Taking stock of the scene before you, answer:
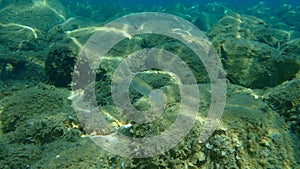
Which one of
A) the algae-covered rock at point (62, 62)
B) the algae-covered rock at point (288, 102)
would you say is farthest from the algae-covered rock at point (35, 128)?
the algae-covered rock at point (288, 102)

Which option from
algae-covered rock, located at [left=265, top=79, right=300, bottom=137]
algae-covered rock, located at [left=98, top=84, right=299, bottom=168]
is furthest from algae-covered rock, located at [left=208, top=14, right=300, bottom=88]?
algae-covered rock, located at [left=98, top=84, right=299, bottom=168]

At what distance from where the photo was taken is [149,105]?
2.45 meters

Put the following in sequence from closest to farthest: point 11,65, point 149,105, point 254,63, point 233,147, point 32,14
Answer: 1. point 233,147
2. point 149,105
3. point 254,63
4. point 11,65
5. point 32,14

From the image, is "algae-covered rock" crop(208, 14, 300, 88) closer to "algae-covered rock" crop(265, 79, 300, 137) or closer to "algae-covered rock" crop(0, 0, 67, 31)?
"algae-covered rock" crop(265, 79, 300, 137)

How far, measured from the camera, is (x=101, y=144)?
232 cm

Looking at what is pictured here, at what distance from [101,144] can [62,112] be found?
1.07m

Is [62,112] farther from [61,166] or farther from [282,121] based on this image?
[282,121]

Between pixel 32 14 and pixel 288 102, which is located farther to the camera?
pixel 32 14

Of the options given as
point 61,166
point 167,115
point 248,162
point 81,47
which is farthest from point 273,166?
point 81,47

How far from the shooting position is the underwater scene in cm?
216

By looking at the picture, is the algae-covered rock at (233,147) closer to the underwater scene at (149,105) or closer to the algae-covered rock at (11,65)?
the underwater scene at (149,105)

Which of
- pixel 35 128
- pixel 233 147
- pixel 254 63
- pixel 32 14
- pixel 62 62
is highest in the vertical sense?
pixel 254 63

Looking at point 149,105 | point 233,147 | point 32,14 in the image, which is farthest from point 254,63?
point 32,14

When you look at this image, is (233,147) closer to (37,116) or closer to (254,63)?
(37,116)
